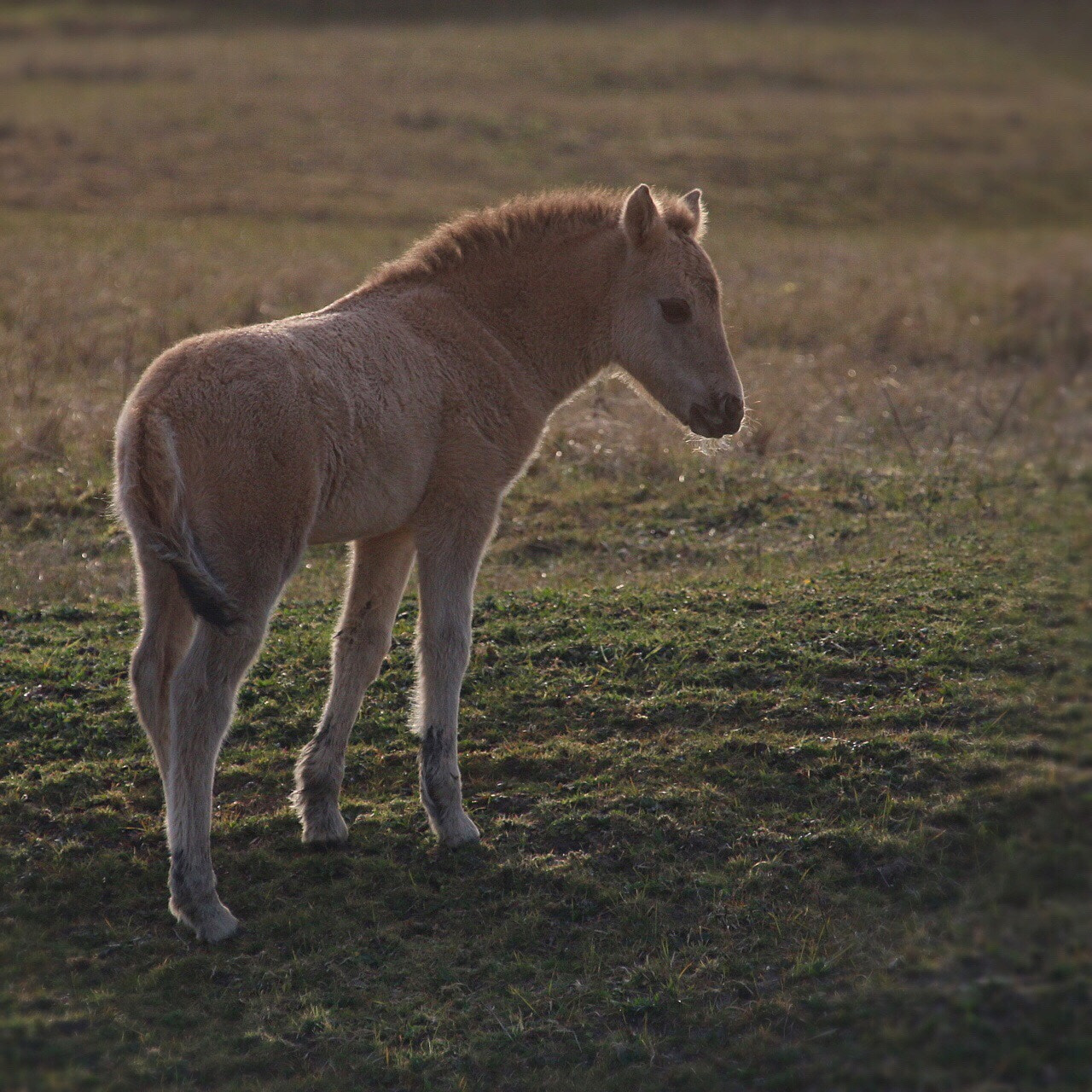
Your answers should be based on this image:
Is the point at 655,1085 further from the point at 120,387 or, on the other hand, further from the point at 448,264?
the point at 120,387

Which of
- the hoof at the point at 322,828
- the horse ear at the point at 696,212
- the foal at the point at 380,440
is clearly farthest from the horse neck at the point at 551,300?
the hoof at the point at 322,828

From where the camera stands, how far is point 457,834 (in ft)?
19.9

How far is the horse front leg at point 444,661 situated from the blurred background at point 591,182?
3757mm

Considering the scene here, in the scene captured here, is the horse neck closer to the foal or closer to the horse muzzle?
the foal

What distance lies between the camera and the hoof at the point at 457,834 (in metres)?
6.07

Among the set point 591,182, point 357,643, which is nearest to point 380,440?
point 357,643

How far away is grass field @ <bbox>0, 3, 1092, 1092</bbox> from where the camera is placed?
174 inches

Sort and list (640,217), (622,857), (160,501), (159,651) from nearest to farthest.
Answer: (160,501) < (159,651) < (622,857) < (640,217)

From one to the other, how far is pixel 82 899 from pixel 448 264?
12.5 feet

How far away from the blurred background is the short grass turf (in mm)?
2660

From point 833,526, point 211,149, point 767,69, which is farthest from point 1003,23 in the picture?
point 833,526

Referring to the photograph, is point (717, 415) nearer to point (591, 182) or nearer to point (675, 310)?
point (675, 310)

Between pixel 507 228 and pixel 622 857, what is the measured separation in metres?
3.53

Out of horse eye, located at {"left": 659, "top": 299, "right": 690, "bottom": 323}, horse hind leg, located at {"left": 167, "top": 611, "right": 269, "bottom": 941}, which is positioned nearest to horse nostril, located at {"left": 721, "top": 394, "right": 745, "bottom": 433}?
horse eye, located at {"left": 659, "top": 299, "right": 690, "bottom": 323}
